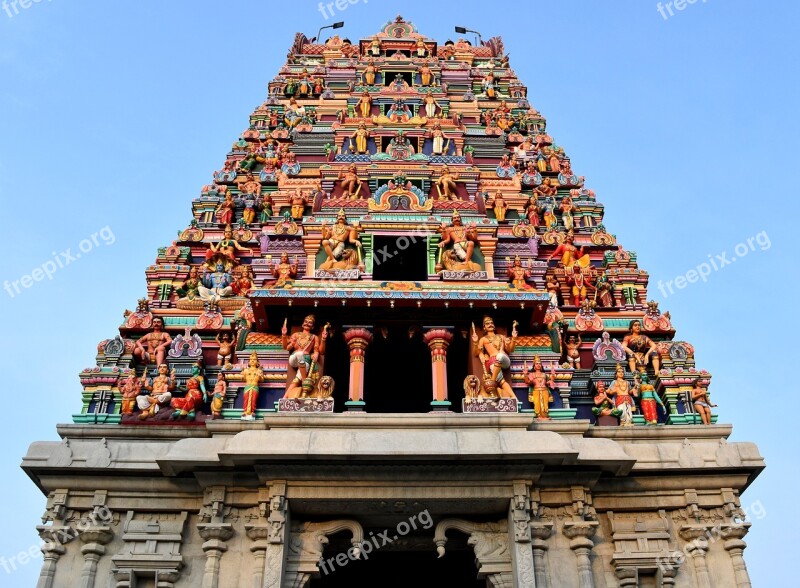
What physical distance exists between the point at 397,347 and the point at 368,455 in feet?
15.1

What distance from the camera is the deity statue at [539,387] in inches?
706

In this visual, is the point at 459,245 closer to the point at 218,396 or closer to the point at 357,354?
the point at 357,354

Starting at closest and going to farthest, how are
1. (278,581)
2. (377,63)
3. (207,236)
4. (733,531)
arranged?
(278,581) → (733,531) → (207,236) → (377,63)

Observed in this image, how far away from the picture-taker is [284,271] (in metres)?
19.9

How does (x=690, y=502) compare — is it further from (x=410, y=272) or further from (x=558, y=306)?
(x=410, y=272)

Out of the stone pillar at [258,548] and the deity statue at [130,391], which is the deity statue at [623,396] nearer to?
the stone pillar at [258,548]

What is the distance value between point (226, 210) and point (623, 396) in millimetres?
11641

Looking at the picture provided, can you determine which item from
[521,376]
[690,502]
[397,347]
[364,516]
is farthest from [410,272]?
[690,502]

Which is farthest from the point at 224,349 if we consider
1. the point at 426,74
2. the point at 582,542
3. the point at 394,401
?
the point at 426,74

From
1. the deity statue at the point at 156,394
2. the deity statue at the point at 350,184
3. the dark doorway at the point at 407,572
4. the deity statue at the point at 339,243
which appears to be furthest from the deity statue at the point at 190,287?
the dark doorway at the point at 407,572

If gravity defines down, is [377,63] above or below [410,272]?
above

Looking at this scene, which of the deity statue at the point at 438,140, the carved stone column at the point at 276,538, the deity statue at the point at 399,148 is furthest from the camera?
the deity statue at the point at 438,140

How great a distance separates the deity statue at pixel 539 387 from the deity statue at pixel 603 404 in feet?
3.36

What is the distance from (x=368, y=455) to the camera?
49.8ft
